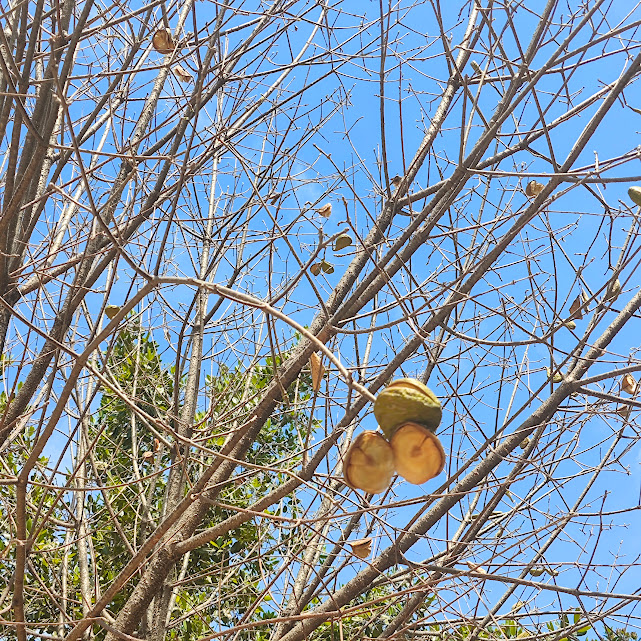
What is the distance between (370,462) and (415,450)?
0.34 feet

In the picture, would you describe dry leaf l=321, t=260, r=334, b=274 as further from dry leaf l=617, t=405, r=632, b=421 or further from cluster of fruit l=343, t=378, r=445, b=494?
cluster of fruit l=343, t=378, r=445, b=494

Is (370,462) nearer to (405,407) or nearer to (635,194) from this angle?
(405,407)

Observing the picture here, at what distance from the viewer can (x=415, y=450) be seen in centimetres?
124

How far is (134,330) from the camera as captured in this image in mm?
6344

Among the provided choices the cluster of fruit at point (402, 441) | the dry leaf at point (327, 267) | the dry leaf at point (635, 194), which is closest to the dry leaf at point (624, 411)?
the dry leaf at point (635, 194)

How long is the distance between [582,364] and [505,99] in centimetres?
128

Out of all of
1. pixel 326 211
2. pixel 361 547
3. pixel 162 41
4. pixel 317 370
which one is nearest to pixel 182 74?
pixel 162 41

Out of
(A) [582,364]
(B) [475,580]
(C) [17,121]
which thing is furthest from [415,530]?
(C) [17,121]

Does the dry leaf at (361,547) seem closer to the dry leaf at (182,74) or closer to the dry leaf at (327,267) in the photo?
the dry leaf at (327,267)

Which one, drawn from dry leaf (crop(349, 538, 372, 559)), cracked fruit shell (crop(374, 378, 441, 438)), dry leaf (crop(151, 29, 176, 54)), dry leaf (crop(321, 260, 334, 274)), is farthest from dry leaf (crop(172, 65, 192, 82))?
cracked fruit shell (crop(374, 378, 441, 438))

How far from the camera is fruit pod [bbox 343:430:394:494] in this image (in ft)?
4.21

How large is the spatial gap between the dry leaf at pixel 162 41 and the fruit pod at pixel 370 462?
2.11 meters

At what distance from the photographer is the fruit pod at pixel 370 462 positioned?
1283mm

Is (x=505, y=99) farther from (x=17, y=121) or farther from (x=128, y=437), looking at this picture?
(x=128, y=437)
